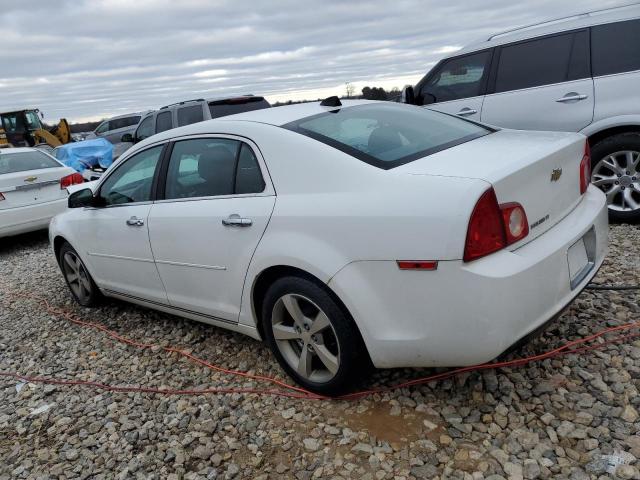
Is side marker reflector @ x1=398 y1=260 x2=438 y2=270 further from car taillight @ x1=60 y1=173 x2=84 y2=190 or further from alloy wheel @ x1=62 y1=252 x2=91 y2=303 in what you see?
car taillight @ x1=60 y1=173 x2=84 y2=190

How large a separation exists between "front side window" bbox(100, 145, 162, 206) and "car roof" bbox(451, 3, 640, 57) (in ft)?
12.6

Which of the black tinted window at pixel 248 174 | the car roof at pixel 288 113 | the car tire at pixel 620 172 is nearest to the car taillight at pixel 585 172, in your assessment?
the car roof at pixel 288 113

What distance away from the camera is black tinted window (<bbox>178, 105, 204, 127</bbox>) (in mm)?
9920

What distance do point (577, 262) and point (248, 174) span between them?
178 cm

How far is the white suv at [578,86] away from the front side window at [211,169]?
3518 millimetres

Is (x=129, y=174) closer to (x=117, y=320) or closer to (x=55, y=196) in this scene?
(x=117, y=320)

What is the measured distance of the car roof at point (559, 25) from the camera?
495cm

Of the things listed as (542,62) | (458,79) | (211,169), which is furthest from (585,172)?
(458,79)

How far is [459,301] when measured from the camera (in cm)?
221

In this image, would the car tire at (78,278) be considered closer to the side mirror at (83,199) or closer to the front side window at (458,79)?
the side mirror at (83,199)

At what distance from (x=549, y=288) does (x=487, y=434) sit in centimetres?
73

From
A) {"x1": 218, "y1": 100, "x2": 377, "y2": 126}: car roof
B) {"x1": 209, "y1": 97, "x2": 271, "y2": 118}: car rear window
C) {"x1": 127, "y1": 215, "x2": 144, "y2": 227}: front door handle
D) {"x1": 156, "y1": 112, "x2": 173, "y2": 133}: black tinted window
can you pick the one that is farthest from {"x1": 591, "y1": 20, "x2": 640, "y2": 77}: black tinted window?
{"x1": 156, "y1": 112, "x2": 173, "y2": 133}: black tinted window

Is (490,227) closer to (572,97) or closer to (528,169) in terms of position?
(528,169)

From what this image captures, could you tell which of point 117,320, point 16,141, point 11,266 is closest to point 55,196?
point 11,266
